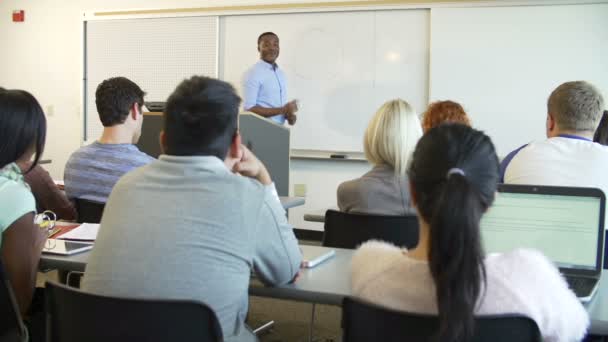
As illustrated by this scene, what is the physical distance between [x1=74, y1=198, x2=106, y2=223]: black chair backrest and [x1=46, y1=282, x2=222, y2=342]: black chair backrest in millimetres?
1163

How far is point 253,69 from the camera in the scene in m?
4.77

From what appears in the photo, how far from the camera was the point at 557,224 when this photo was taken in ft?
5.28

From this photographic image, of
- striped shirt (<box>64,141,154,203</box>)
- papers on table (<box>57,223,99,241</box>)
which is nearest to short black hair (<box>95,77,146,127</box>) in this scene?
striped shirt (<box>64,141,154,203</box>)

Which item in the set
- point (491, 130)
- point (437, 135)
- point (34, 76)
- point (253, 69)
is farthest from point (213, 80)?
point (34, 76)

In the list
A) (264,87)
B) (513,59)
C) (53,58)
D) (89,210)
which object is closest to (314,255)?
(89,210)

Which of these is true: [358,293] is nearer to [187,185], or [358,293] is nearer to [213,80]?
[187,185]

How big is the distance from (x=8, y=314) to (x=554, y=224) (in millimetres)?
1509

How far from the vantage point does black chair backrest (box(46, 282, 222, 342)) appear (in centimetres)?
109

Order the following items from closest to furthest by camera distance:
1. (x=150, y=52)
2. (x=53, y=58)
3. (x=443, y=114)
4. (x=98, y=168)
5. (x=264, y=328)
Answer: (x=98, y=168) < (x=443, y=114) < (x=264, y=328) < (x=150, y=52) < (x=53, y=58)

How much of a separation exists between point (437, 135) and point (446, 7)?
3915mm

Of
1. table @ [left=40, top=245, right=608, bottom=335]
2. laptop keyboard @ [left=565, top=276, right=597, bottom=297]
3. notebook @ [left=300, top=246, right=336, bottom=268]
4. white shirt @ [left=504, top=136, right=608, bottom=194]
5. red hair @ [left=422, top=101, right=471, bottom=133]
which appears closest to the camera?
table @ [left=40, top=245, right=608, bottom=335]

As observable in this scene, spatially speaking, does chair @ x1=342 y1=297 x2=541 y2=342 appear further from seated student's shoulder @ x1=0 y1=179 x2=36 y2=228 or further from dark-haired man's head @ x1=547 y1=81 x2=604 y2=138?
dark-haired man's head @ x1=547 y1=81 x2=604 y2=138

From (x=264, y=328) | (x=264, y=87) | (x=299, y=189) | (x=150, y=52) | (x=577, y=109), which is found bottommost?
(x=264, y=328)

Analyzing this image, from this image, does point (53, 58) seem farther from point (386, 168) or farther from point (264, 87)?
point (386, 168)
